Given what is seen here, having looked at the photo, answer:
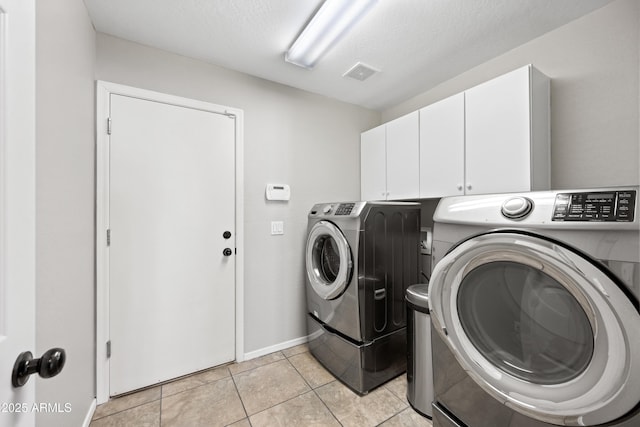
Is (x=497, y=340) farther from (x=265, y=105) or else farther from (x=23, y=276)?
(x=265, y=105)

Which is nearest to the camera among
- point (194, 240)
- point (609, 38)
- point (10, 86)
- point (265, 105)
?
point (10, 86)

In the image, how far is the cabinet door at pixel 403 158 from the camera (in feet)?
7.13

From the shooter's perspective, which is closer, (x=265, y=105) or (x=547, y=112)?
(x=547, y=112)

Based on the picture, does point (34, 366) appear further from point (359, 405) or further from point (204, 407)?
point (359, 405)

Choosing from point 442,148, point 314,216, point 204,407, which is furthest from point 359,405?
point 442,148

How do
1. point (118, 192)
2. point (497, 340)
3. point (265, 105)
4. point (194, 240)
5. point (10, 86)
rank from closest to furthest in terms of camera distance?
point (10, 86) → point (497, 340) → point (118, 192) → point (194, 240) → point (265, 105)

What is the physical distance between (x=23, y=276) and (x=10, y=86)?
0.38 m

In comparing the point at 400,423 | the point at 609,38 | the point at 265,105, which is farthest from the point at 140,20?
the point at 400,423

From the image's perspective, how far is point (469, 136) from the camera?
1799 millimetres

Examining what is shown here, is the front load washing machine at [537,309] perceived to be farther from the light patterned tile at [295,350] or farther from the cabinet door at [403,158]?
the light patterned tile at [295,350]

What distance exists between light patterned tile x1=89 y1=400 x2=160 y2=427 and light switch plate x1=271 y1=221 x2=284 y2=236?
139 centimetres

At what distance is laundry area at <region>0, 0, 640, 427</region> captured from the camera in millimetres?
817

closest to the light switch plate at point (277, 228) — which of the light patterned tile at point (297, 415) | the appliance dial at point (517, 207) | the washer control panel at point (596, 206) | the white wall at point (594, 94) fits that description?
the light patterned tile at point (297, 415)

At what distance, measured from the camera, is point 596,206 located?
2.75 feet
